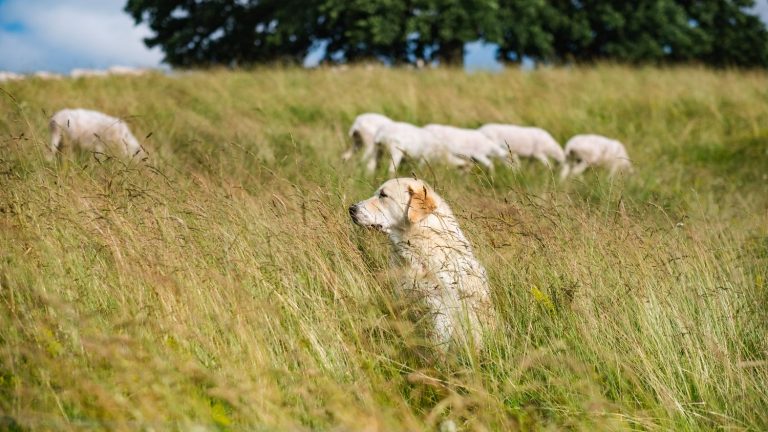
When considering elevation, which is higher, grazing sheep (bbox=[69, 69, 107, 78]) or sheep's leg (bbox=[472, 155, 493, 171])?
grazing sheep (bbox=[69, 69, 107, 78])

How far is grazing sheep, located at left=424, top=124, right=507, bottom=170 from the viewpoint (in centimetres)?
845

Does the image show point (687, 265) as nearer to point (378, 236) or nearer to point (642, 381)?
point (642, 381)

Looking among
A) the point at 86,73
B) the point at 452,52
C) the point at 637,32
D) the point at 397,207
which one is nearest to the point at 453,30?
the point at 452,52

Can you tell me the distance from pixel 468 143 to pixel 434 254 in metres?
5.19

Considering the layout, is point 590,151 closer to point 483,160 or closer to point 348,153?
point 483,160

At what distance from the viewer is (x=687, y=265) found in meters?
3.79

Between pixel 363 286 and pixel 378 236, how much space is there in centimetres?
59

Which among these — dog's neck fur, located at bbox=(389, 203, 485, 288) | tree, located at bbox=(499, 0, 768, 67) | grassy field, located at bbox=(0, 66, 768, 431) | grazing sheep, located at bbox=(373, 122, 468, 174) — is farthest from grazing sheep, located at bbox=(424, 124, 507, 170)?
tree, located at bbox=(499, 0, 768, 67)

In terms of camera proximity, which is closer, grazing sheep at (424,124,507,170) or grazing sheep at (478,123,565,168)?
grazing sheep at (424,124,507,170)

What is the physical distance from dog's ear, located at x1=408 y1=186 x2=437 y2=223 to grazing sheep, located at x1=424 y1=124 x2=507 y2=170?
4.68 metres

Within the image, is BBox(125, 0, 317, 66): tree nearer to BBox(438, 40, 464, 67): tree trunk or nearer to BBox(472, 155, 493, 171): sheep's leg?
BBox(438, 40, 464, 67): tree trunk

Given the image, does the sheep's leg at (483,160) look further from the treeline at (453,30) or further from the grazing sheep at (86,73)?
the treeline at (453,30)

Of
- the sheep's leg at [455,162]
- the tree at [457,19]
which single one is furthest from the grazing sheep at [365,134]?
the tree at [457,19]

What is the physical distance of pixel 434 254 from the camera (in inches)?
141
